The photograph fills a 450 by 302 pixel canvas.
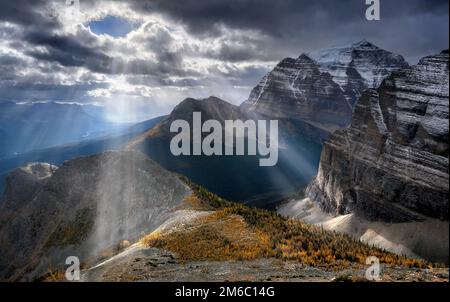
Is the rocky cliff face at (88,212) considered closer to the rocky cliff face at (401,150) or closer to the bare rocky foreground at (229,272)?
the bare rocky foreground at (229,272)

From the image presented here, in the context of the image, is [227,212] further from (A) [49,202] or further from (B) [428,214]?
(A) [49,202]

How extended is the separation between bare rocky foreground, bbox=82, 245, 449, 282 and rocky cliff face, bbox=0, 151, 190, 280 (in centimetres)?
3267

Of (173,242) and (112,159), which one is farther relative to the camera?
(112,159)

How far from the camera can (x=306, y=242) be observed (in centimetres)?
4431

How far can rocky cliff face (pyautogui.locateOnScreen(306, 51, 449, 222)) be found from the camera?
3880 inches

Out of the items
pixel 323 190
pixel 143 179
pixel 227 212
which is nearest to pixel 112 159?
pixel 143 179

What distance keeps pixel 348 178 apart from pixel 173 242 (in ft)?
Result: 349

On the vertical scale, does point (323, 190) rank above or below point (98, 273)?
below

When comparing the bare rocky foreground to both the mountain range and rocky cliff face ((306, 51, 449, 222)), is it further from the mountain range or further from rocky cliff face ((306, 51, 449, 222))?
rocky cliff face ((306, 51, 449, 222))

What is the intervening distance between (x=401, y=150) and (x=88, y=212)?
86.9 m

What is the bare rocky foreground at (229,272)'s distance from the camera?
106 feet

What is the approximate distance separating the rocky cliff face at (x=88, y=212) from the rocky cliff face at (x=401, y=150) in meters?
61.4

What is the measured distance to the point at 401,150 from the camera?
110250mm
